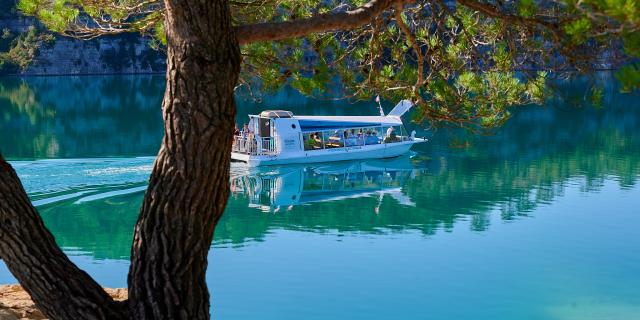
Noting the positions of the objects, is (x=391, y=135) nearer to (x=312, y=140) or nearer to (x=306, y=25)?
(x=312, y=140)

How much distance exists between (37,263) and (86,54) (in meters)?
58.6

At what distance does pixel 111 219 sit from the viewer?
1451 centimetres

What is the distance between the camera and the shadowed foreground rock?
502 centimetres

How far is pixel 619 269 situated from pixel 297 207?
6.35 metres

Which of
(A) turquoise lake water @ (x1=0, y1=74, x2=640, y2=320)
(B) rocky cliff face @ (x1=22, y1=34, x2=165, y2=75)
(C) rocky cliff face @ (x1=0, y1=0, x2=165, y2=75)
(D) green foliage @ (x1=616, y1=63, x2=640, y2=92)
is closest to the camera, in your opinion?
(D) green foliage @ (x1=616, y1=63, x2=640, y2=92)

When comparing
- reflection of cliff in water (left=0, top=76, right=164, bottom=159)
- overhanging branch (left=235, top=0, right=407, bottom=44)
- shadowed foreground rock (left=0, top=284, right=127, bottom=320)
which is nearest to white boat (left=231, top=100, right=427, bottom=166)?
reflection of cliff in water (left=0, top=76, right=164, bottom=159)

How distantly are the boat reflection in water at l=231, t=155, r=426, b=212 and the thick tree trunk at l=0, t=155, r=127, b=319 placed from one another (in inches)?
490

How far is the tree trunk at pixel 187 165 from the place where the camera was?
324 centimetres

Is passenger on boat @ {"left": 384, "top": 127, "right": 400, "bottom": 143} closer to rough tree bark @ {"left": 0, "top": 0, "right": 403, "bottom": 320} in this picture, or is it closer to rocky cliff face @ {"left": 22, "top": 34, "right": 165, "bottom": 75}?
rough tree bark @ {"left": 0, "top": 0, "right": 403, "bottom": 320}

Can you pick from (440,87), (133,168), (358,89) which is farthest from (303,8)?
(133,168)

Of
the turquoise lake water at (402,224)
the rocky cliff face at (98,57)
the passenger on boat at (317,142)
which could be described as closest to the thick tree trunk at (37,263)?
the turquoise lake water at (402,224)

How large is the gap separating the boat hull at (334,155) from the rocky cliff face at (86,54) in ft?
126

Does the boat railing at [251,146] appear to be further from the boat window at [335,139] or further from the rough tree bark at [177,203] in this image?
the rough tree bark at [177,203]

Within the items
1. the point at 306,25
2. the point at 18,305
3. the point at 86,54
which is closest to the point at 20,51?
the point at 86,54
